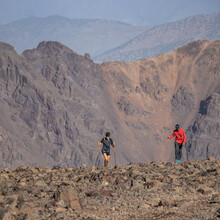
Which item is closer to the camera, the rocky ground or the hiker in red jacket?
the rocky ground

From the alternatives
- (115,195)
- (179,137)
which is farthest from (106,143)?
(115,195)

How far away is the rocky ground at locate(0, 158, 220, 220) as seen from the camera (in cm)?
1360

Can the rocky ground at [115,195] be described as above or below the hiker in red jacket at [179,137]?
below

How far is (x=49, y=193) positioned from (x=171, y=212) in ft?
13.9

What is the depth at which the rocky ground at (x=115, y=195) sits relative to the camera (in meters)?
13.6

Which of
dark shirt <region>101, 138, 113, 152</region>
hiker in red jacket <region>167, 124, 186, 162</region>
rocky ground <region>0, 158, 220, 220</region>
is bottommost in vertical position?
rocky ground <region>0, 158, 220, 220</region>

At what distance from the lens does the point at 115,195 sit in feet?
52.9

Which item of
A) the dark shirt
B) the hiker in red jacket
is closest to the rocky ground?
the dark shirt

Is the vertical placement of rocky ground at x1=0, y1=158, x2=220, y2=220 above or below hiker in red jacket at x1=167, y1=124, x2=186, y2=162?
below

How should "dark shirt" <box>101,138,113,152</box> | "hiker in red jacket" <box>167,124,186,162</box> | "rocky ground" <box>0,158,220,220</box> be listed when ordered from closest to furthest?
"rocky ground" <box>0,158,220,220</box> → "dark shirt" <box>101,138,113,152</box> → "hiker in red jacket" <box>167,124,186,162</box>

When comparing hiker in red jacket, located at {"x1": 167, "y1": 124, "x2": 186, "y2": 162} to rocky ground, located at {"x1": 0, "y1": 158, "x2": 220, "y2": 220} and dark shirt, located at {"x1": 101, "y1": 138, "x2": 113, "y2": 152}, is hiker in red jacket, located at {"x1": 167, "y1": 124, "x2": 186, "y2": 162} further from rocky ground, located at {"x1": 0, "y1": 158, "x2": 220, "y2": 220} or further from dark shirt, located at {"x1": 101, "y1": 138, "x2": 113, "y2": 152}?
rocky ground, located at {"x1": 0, "y1": 158, "x2": 220, "y2": 220}

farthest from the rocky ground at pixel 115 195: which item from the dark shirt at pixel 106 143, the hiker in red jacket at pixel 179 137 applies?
the hiker in red jacket at pixel 179 137

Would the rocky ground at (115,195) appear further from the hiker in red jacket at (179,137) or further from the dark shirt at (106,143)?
the hiker in red jacket at (179,137)

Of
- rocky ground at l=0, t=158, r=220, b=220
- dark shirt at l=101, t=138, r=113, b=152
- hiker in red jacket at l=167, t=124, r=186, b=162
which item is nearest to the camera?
rocky ground at l=0, t=158, r=220, b=220
